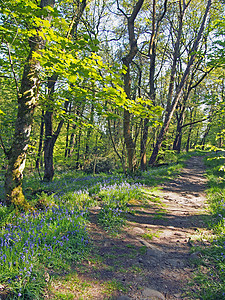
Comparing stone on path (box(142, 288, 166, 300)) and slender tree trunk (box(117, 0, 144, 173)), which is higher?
slender tree trunk (box(117, 0, 144, 173))

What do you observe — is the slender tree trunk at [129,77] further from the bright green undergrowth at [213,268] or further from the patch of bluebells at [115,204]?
the bright green undergrowth at [213,268]

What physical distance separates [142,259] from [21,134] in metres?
3.62

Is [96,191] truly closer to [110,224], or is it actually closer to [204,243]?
[110,224]

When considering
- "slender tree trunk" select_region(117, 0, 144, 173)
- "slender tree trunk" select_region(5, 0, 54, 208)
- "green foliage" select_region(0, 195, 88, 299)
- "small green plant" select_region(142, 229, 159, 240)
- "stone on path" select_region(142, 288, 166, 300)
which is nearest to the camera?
"green foliage" select_region(0, 195, 88, 299)

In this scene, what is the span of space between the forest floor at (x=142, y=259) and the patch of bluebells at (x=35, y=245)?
29cm

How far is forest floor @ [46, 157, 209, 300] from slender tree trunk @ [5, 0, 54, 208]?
1900 millimetres

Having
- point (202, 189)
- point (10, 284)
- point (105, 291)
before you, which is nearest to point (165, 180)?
point (202, 189)

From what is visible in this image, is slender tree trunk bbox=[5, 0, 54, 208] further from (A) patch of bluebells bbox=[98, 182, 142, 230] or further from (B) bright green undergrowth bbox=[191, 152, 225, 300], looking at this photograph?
(B) bright green undergrowth bbox=[191, 152, 225, 300]

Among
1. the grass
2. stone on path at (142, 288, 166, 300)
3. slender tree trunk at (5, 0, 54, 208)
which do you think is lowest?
stone on path at (142, 288, 166, 300)

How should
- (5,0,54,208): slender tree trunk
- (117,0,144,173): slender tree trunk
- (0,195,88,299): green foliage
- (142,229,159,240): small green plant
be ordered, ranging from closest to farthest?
(0,195,88,299): green foliage → (142,229,159,240): small green plant → (5,0,54,208): slender tree trunk → (117,0,144,173): slender tree trunk

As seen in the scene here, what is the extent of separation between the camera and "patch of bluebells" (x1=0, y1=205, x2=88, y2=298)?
Answer: 2371 millimetres

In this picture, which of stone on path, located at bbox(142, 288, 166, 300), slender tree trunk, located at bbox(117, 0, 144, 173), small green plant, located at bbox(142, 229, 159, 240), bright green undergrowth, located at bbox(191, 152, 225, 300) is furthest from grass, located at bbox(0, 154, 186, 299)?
slender tree trunk, located at bbox(117, 0, 144, 173)

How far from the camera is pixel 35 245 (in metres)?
2.88

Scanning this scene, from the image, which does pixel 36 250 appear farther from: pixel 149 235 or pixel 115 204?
pixel 115 204
